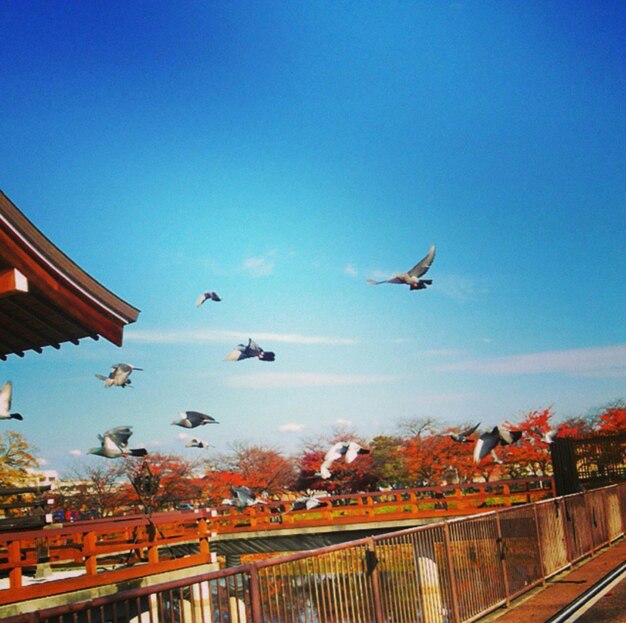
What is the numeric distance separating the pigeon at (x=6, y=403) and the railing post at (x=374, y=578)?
4.16 metres

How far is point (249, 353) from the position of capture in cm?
1263

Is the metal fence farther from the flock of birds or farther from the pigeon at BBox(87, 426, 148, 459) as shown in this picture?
the pigeon at BBox(87, 426, 148, 459)

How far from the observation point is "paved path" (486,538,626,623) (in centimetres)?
861

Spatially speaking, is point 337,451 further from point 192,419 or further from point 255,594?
point 255,594

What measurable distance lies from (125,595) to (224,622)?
116cm

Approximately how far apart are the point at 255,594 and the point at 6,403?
4.03m

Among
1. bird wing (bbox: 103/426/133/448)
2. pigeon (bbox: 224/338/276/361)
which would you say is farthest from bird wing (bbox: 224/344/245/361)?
bird wing (bbox: 103/426/133/448)

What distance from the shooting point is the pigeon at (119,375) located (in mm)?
11125

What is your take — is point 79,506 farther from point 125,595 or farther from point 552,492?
point 125,595

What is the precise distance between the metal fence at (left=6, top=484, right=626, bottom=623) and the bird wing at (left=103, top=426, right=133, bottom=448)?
2.80m

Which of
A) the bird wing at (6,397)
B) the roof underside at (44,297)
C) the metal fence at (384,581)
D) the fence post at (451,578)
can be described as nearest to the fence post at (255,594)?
the metal fence at (384,581)

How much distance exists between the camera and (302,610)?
6172 mm

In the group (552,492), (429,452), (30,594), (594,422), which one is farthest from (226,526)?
(594,422)

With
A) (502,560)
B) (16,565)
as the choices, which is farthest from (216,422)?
(502,560)
